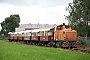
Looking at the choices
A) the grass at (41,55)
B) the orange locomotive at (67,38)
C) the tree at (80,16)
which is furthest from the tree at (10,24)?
the grass at (41,55)

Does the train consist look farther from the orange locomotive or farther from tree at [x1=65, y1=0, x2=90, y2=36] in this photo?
tree at [x1=65, y1=0, x2=90, y2=36]

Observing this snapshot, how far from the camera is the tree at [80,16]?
163 ft

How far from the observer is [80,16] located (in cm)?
5038

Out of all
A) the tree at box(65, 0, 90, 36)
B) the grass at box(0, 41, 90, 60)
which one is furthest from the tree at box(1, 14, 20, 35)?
the grass at box(0, 41, 90, 60)

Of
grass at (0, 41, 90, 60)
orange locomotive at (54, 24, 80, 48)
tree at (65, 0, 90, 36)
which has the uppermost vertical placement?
tree at (65, 0, 90, 36)

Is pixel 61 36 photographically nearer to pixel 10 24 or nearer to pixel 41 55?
Result: pixel 41 55

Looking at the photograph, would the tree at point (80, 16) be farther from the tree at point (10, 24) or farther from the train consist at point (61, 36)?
the tree at point (10, 24)

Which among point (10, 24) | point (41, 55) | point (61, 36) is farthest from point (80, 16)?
point (10, 24)

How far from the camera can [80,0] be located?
169ft

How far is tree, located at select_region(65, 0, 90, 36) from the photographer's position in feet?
163

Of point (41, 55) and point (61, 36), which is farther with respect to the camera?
point (61, 36)

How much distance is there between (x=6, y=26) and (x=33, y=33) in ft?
230

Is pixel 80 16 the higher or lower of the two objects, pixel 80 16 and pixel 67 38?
the higher

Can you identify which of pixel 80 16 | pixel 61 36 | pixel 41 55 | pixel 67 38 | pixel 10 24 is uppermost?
pixel 10 24
